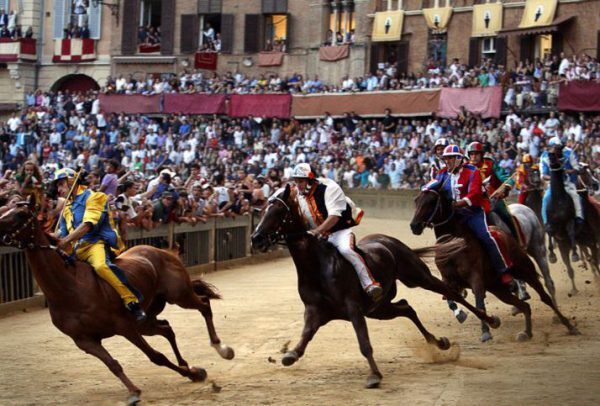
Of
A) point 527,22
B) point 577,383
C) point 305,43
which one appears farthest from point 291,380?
point 305,43

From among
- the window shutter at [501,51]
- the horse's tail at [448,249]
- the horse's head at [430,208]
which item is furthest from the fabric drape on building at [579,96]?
the horse's head at [430,208]

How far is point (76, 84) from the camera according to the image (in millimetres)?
55688

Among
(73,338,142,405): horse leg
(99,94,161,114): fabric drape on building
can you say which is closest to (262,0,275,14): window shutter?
(99,94,161,114): fabric drape on building

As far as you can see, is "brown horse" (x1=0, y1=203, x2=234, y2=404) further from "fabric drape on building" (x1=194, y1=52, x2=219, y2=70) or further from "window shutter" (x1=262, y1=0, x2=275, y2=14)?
"window shutter" (x1=262, y1=0, x2=275, y2=14)

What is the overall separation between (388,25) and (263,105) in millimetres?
6496

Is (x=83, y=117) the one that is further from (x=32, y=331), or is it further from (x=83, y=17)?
(x=32, y=331)

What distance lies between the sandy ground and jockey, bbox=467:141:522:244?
4.80 feet

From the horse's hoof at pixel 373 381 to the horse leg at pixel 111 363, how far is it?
2211 millimetres

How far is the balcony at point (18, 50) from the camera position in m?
54.8

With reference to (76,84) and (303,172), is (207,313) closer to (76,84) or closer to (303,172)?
(303,172)

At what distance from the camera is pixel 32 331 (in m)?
14.6

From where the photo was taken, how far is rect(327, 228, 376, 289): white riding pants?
1110cm

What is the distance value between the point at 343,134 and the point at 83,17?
21470mm

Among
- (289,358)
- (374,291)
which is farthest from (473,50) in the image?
(289,358)
